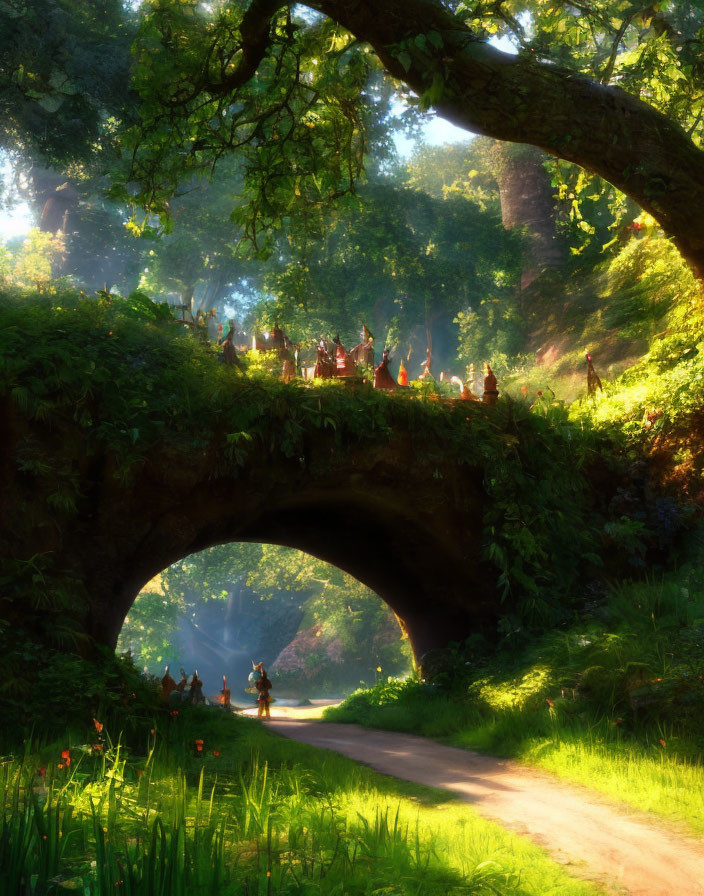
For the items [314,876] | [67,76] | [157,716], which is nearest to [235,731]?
[157,716]

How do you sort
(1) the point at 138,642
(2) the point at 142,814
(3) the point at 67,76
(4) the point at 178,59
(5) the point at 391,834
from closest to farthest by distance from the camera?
(2) the point at 142,814 < (5) the point at 391,834 < (4) the point at 178,59 < (3) the point at 67,76 < (1) the point at 138,642

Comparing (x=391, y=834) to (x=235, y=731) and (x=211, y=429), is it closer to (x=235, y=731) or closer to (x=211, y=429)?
(x=235, y=731)

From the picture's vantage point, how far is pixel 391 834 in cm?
403

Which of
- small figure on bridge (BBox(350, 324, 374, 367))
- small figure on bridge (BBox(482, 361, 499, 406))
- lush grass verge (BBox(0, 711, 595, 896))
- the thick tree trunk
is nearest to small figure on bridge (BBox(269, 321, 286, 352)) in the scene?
small figure on bridge (BBox(350, 324, 374, 367))

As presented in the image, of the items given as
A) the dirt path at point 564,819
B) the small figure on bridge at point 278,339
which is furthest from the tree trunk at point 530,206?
the dirt path at point 564,819

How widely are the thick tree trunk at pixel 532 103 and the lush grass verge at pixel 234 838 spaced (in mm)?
6498

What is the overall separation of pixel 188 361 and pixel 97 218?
34.4 meters

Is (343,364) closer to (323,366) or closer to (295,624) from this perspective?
(323,366)

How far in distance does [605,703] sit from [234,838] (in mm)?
5554

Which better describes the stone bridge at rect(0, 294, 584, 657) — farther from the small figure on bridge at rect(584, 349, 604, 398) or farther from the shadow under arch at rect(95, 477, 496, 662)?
the small figure on bridge at rect(584, 349, 604, 398)

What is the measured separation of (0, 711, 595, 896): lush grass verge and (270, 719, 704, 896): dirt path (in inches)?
11.3

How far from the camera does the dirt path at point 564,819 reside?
4090mm

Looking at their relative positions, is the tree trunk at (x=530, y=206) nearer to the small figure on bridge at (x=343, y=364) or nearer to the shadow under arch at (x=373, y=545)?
the small figure on bridge at (x=343, y=364)

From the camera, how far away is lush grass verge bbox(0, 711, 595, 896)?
2.62 m
